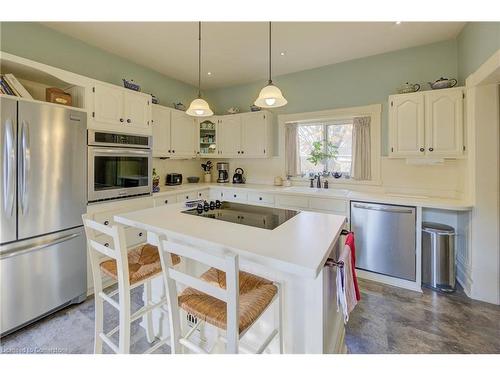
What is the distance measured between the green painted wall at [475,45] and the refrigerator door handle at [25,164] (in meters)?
3.82

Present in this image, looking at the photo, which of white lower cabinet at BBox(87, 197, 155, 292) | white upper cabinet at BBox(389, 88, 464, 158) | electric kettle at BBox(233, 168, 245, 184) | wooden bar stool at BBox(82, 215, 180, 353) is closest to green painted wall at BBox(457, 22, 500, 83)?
white upper cabinet at BBox(389, 88, 464, 158)

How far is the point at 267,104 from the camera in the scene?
2.03 metres

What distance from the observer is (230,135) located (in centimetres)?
410

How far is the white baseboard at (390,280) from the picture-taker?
8.30ft

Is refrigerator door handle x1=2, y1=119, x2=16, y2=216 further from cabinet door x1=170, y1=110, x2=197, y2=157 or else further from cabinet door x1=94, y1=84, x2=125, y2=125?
cabinet door x1=170, y1=110, x2=197, y2=157

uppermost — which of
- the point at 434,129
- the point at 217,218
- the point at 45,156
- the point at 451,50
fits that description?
the point at 451,50

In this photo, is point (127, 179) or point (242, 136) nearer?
point (127, 179)

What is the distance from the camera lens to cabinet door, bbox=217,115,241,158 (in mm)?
4039

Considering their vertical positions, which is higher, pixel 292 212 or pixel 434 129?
pixel 434 129

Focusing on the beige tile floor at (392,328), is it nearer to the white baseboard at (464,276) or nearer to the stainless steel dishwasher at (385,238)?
the white baseboard at (464,276)

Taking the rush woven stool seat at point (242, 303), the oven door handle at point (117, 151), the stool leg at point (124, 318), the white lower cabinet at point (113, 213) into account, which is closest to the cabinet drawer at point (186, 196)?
the white lower cabinet at point (113, 213)
